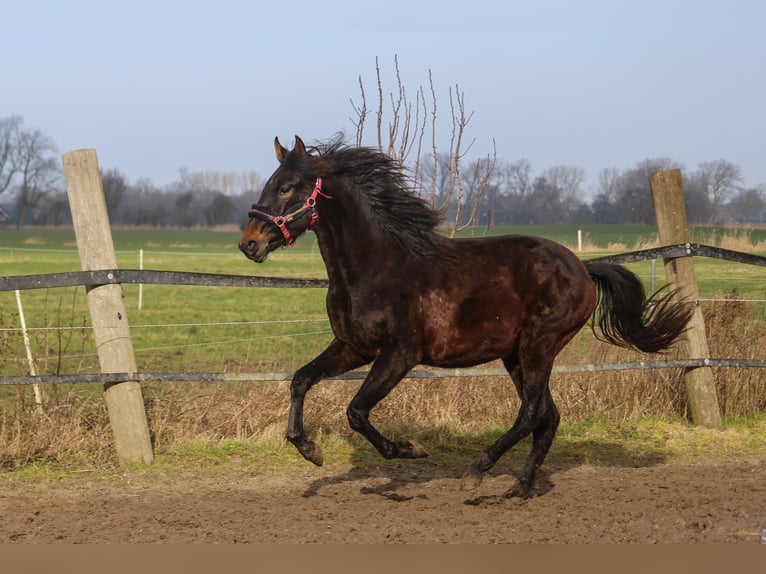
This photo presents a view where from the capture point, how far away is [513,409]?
7742mm

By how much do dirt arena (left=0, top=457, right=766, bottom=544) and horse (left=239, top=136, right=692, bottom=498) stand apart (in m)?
0.33

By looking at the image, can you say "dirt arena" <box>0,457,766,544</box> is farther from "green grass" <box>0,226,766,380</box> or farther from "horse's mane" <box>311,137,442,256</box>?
"horse's mane" <box>311,137,442,256</box>

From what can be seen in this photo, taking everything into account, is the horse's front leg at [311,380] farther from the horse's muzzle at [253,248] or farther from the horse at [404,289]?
the horse's muzzle at [253,248]

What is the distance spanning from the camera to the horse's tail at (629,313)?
645cm

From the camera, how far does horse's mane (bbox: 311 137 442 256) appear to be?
582 centimetres

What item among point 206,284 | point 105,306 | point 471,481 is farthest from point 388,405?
point 105,306

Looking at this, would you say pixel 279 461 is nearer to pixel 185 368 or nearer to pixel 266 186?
pixel 266 186

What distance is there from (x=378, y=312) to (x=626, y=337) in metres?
2.03

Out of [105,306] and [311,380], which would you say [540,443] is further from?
[105,306]

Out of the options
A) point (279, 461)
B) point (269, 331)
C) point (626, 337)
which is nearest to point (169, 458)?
point (279, 461)

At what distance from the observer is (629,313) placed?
6.46 meters

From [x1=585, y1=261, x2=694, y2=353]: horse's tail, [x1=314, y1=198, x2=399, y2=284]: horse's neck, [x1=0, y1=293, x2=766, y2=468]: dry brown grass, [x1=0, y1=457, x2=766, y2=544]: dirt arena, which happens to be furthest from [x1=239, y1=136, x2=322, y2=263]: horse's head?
[x1=585, y1=261, x2=694, y2=353]: horse's tail

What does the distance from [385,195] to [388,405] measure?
223 cm

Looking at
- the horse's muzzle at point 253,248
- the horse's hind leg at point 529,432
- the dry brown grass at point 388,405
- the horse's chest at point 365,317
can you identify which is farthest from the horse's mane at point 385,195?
the dry brown grass at point 388,405
